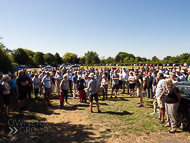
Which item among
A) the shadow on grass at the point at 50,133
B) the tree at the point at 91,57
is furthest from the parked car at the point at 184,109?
the tree at the point at 91,57

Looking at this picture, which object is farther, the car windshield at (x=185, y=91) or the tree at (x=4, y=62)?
the tree at (x=4, y=62)

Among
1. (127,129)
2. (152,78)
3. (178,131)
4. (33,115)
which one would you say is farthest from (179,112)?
(33,115)

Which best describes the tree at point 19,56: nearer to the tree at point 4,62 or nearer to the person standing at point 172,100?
the tree at point 4,62

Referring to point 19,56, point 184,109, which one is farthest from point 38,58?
point 184,109

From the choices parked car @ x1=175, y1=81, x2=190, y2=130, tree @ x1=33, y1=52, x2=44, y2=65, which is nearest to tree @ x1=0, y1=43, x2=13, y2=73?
parked car @ x1=175, y1=81, x2=190, y2=130

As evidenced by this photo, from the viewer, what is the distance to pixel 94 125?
5105mm

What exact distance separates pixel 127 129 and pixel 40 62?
8077 centimetres

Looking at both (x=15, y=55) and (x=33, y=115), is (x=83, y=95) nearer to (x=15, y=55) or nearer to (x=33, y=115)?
(x=33, y=115)

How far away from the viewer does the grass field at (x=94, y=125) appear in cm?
418

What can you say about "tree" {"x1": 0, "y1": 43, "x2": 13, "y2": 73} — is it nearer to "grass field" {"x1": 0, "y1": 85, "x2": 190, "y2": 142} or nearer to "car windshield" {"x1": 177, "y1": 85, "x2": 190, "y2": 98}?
"grass field" {"x1": 0, "y1": 85, "x2": 190, "y2": 142}

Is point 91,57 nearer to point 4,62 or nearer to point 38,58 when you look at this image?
point 38,58

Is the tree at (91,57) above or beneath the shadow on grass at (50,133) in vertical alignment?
above

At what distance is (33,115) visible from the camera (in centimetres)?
624

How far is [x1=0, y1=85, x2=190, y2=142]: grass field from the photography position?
13.7ft
